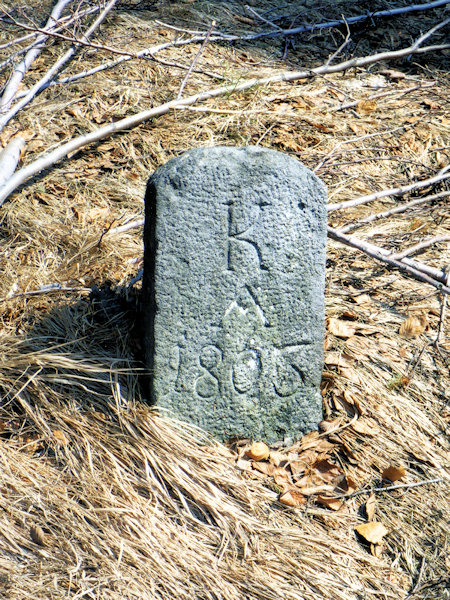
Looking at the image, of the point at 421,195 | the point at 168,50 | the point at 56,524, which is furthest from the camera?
the point at 168,50

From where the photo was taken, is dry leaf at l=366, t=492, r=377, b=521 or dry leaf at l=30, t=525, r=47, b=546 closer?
dry leaf at l=30, t=525, r=47, b=546

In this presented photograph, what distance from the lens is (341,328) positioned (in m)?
2.88

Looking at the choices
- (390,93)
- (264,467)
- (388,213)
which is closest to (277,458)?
(264,467)

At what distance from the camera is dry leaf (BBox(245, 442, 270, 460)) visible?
246cm

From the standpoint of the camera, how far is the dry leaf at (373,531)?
7.32 feet

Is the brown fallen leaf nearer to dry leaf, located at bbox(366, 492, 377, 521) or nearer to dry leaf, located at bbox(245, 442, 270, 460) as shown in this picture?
dry leaf, located at bbox(366, 492, 377, 521)

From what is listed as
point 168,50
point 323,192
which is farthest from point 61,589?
point 168,50

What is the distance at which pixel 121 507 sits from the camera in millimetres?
2170

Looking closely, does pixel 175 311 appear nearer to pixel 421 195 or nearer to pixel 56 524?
pixel 56 524

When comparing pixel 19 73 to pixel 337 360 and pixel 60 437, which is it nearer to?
pixel 60 437

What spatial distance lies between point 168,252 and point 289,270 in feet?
1.48

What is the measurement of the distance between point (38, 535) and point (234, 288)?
105 cm

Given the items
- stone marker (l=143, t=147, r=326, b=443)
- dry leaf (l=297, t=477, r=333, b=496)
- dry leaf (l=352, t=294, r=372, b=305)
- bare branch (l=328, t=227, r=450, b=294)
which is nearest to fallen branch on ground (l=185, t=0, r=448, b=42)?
bare branch (l=328, t=227, r=450, b=294)

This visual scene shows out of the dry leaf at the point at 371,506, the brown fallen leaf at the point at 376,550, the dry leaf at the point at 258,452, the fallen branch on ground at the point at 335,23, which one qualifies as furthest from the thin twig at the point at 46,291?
the fallen branch on ground at the point at 335,23
